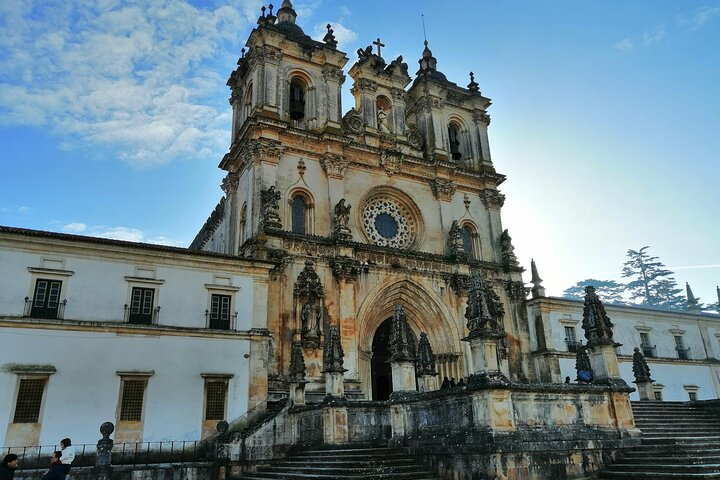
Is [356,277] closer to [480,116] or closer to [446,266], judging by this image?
[446,266]

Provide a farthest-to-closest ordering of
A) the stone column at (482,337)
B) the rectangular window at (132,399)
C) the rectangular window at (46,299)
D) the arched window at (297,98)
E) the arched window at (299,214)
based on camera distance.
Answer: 1. the arched window at (297,98)
2. the arched window at (299,214)
3. the rectangular window at (132,399)
4. the rectangular window at (46,299)
5. the stone column at (482,337)

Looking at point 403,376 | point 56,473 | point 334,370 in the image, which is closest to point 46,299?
point 334,370

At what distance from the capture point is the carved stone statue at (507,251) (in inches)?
1336

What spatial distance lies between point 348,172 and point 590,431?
783 inches

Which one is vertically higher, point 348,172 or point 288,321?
point 348,172

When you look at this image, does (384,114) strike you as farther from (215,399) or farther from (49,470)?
(49,470)

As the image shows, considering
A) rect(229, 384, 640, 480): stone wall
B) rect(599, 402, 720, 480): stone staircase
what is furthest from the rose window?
rect(599, 402, 720, 480): stone staircase

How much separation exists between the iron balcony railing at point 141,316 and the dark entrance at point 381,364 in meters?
12.2

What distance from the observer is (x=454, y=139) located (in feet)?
124

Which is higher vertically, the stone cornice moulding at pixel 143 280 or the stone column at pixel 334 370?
the stone cornice moulding at pixel 143 280

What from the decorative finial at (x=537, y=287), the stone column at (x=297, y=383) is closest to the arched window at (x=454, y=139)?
the decorative finial at (x=537, y=287)

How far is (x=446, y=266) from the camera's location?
31.5 m

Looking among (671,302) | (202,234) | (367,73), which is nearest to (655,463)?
(367,73)

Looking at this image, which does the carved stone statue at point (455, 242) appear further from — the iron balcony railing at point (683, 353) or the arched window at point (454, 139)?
the iron balcony railing at point (683, 353)
